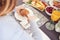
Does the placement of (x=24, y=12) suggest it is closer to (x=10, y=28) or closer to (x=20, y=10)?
(x=20, y=10)

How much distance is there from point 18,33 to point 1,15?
15 cm

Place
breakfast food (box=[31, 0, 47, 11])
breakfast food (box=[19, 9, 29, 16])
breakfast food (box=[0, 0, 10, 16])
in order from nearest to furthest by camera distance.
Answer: breakfast food (box=[0, 0, 10, 16]) < breakfast food (box=[19, 9, 29, 16]) < breakfast food (box=[31, 0, 47, 11])

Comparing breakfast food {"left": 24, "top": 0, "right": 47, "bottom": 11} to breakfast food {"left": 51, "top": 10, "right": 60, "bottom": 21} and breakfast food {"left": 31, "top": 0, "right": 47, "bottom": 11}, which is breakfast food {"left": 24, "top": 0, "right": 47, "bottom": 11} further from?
breakfast food {"left": 51, "top": 10, "right": 60, "bottom": 21}

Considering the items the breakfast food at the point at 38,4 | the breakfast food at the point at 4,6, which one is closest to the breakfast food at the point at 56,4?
the breakfast food at the point at 38,4

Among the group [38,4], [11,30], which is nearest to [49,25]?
[38,4]

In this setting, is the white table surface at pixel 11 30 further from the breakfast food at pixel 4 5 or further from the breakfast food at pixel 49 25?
the breakfast food at pixel 49 25

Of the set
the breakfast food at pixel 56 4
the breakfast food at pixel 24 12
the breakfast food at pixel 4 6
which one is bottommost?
the breakfast food at pixel 56 4

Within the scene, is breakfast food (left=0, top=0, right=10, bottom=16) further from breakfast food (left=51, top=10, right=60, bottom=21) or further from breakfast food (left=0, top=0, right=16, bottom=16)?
breakfast food (left=51, top=10, right=60, bottom=21)

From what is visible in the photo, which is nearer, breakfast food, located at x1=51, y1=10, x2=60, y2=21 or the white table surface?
the white table surface

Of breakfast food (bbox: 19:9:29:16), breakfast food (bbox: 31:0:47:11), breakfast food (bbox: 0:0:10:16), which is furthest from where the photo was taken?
breakfast food (bbox: 31:0:47:11)

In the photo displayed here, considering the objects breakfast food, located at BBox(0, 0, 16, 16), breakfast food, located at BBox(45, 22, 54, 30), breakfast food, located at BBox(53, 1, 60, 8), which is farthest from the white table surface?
breakfast food, located at BBox(53, 1, 60, 8)

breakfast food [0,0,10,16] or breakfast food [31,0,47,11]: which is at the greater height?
breakfast food [0,0,10,16]

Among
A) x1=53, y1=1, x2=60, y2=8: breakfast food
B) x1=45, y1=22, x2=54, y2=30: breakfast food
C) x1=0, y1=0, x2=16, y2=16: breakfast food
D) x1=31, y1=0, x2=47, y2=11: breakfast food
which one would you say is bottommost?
x1=45, y1=22, x2=54, y2=30: breakfast food

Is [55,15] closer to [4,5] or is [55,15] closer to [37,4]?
[37,4]
